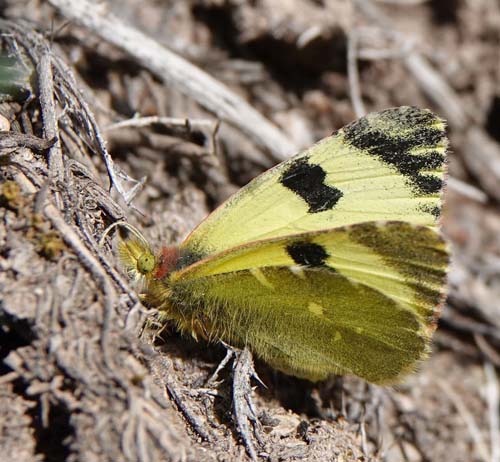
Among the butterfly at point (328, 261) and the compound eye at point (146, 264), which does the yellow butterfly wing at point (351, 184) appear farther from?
the compound eye at point (146, 264)

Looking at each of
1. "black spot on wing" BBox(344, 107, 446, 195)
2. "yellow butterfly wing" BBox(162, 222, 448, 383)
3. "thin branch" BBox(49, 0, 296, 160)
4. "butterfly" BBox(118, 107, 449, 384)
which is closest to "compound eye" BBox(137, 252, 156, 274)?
"butterfly" BBox(118, 107, 449, 384)

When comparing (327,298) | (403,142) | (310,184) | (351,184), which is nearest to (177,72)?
(310,184)

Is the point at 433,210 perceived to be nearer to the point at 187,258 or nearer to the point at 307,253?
the point at 307,253

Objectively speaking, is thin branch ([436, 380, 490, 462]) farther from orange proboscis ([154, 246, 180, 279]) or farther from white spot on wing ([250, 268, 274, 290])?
orange proboscis ([154, 246, 180, 279])

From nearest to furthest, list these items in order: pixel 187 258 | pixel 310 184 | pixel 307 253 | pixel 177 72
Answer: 1. pixel 307 253
2. pixel 187 258
3. pixel 310 184
4. pixel 177 72

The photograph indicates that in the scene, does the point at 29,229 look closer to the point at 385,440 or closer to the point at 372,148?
the point at 372,148

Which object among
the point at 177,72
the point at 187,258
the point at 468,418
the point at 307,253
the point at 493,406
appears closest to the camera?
the point at 307,253

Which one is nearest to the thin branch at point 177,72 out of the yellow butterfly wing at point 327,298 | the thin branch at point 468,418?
the yellow butterfly wing at point 327,298
